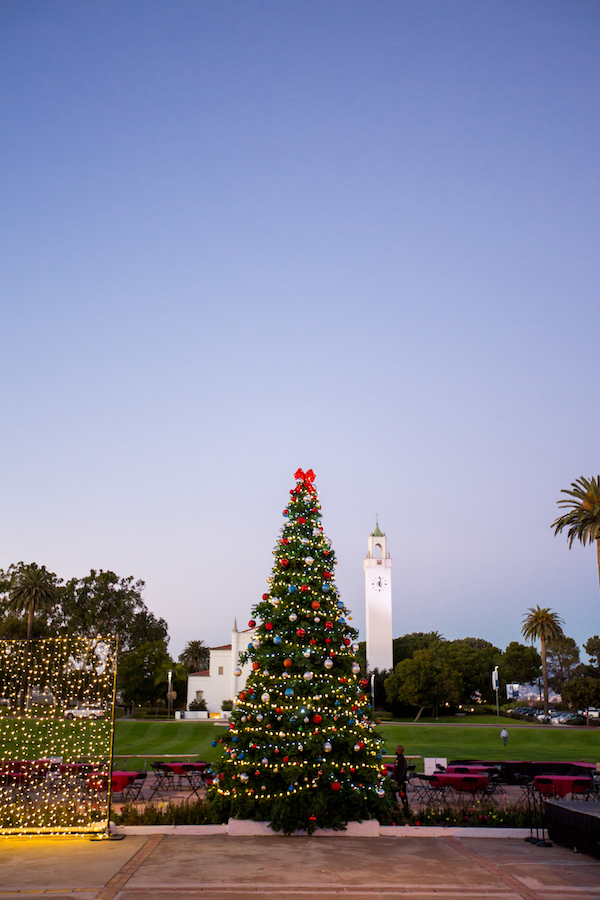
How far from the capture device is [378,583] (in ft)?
301

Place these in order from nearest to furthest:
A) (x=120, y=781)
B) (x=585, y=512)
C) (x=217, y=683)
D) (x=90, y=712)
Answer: (x=90, y=712), (x=120, y=781), (x=585, y=512), (x=217, y=683)

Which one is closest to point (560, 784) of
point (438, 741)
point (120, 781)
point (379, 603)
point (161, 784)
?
point (161, 784)

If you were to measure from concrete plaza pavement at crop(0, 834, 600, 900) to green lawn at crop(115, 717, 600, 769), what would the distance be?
17.6 meters

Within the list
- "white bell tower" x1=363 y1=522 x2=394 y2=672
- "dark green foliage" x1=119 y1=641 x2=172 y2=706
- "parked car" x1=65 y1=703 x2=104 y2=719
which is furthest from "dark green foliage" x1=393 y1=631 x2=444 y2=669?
"parked car" x1=65 y1=703 x2=104 y2=719

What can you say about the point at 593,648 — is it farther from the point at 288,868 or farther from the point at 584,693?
the point at 288,868

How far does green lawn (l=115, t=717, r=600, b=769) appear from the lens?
110ft

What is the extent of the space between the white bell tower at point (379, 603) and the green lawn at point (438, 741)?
36615 mm

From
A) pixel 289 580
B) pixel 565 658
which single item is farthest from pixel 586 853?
pixel 565 658

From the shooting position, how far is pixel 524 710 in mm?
74125

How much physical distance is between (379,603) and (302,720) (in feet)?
260

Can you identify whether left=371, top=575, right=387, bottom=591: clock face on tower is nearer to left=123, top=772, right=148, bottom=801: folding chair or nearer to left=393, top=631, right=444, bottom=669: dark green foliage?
left=393, top=631, right=444, bottom=669: dark green foliage

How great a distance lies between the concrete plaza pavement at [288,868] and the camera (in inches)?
351

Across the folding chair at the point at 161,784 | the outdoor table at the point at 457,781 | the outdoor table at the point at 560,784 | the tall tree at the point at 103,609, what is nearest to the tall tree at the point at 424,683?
the tall tree at the point at 103,609

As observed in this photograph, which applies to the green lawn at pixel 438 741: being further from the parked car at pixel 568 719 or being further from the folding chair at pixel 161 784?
the parked car at pixel 568 719
